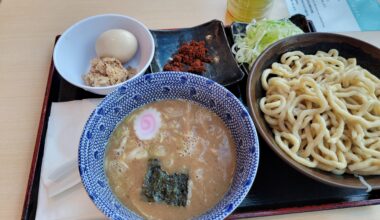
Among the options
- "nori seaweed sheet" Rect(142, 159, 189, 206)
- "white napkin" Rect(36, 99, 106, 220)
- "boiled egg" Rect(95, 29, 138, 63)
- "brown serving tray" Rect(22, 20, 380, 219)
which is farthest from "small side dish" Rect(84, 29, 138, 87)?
"nori seaweed sheet" Rect(142, 159, 189, 206)

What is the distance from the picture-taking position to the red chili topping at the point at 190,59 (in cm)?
157

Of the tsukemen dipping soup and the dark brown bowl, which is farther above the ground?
the dark brown bowl

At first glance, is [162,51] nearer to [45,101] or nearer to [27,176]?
[45,101]

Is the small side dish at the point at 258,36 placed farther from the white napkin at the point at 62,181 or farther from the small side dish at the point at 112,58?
the white napkin at the point at 62,181

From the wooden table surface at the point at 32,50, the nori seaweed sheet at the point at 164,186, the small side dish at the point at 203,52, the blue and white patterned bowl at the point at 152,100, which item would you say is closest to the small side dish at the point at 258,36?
the small side dish at the point at 203,52

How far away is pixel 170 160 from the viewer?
45.5 inches

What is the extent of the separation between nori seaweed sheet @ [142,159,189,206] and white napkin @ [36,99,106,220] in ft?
0.68

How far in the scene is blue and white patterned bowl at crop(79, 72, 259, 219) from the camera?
0.98 meters

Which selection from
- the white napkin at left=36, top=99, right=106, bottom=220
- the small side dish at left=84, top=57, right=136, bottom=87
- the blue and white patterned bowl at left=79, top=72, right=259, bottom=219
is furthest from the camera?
the small side dish at left=84, top=57, right=136, bottom=87

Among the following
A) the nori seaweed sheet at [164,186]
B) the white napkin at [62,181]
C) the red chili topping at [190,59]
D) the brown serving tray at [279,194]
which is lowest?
the white napkin at [62,181]

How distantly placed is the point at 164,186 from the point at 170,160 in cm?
10

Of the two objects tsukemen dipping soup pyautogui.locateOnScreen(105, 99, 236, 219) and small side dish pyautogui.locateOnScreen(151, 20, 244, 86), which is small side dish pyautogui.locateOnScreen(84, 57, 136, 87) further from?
tsukemen dipping soup pyautogui.locateOnScreen(105, 99, 236, 219)

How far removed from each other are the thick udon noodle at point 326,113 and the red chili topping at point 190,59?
0.34 metres

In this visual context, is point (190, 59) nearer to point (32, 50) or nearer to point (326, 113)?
point (326, 113)
